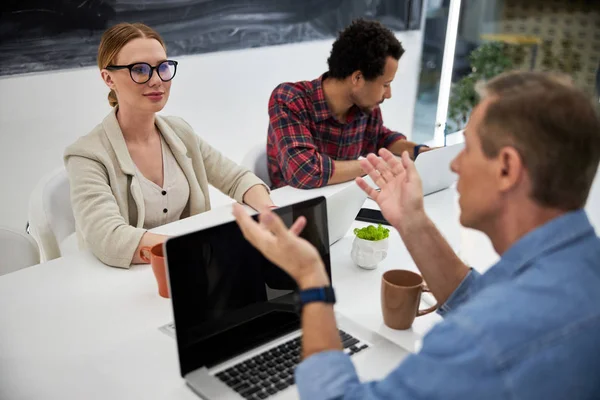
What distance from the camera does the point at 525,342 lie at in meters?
0.70

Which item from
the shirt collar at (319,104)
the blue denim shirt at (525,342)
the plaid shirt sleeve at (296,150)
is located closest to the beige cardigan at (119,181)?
the plaid shirt sleeve at (296,150)

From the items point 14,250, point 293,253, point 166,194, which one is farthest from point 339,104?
point 293,253

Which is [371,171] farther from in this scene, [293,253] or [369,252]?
[293,253]

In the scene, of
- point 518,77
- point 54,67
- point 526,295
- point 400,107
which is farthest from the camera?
point 400,107

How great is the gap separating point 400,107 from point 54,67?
2.72 m

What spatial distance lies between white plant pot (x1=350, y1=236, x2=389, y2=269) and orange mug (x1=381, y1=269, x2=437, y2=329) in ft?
0.73

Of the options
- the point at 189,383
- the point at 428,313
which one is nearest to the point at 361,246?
the point at 428,313

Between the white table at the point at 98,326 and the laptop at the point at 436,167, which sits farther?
the laptop at the point at 436,167

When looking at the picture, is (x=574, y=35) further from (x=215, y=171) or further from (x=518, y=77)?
(x=518, y=77)

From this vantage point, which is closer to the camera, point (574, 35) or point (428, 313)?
point (428, 313)

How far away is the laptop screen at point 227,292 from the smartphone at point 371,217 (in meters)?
0.57

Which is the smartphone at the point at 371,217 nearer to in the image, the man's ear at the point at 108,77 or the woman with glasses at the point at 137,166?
the woman with glasses at the point at 137,166

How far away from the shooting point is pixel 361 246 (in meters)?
1.42

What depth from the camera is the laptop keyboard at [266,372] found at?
0.99 metres
